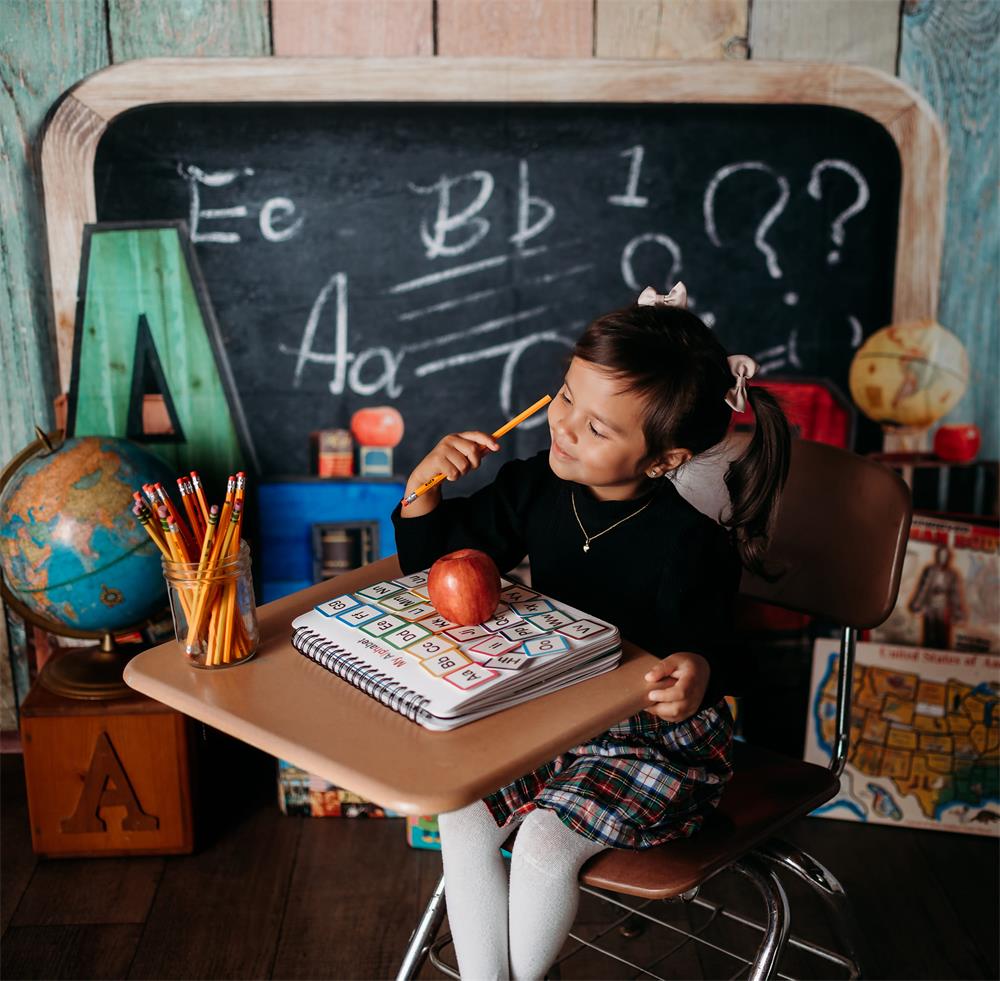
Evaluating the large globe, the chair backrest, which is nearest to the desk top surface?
the chair backrest

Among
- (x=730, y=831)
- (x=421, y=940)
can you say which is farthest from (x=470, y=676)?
(x=421, y=940)

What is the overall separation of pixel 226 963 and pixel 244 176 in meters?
1.52

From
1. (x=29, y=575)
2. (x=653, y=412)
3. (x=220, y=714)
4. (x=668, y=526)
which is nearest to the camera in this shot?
(x=220, y=714)

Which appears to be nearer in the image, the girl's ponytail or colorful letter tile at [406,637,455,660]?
colorful letter tile at [406,637,455,660]

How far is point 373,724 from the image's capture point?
1.07 metres

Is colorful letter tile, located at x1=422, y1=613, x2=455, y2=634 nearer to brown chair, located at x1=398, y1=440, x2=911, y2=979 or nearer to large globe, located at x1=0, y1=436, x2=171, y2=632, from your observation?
brown chair, located at x1=398, y1=440, x2=911, y2=979

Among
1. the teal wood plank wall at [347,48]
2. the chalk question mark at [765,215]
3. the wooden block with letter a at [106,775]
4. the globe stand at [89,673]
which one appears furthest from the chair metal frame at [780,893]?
the teal wood plank wall at [347,48]

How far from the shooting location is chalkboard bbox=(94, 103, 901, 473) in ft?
7.11

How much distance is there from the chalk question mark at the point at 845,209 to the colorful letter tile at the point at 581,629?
1.35 metres

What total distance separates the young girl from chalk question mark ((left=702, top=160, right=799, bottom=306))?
2.71ft

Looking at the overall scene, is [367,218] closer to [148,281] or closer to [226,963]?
[148,281]

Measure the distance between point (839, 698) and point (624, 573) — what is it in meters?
0.42

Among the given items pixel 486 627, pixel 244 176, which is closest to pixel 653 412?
pixel 486 627

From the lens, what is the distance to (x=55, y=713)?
2037mm
